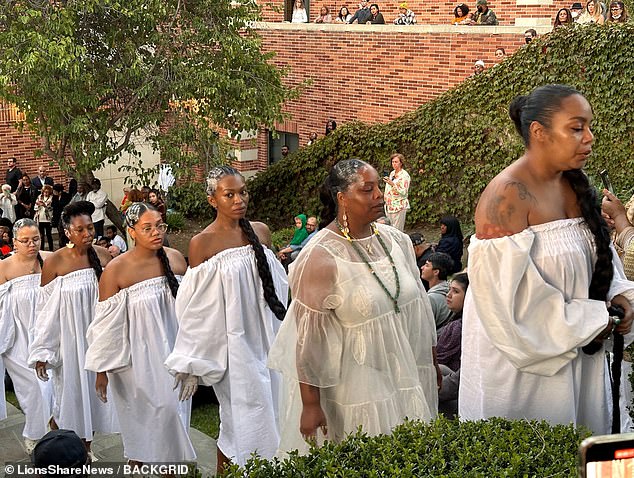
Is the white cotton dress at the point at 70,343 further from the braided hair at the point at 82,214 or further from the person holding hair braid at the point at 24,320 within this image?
the person holding hair braid at the point at 24,320

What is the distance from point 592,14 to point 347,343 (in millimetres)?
13624

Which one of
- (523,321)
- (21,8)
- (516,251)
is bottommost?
(523,321)

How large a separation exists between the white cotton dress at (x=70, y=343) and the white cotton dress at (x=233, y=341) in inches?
59.1

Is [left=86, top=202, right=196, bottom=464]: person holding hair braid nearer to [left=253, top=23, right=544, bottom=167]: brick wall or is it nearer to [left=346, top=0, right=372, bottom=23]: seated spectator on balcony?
[left=253, top=23, right=544, bottom=167]: brick wall

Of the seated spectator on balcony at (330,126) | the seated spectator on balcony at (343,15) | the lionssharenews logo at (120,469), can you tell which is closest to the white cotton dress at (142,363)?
the lionssharenews logo at (120,469)

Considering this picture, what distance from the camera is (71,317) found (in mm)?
7004

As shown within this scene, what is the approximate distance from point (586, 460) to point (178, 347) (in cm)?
452

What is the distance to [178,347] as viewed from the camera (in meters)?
5.76

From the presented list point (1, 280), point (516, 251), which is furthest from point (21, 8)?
point (516, 251)

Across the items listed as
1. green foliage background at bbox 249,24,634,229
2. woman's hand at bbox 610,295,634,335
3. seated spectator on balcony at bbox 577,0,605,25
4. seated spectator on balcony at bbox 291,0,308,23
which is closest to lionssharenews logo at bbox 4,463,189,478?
woman's hand at bbox 610,295,634,335

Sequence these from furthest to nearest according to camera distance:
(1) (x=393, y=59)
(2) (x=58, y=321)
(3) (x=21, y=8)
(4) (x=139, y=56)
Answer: (1) (x=393, y=59), (4) (x=139, y=56), (3) (x=21, y=8), (2) (x=58, y=321)

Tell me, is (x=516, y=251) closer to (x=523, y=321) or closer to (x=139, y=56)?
(x=523, y=321)

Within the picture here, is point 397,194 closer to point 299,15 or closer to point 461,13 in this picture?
point 461,13

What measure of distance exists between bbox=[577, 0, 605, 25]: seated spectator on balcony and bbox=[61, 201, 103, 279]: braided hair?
11840 mm
